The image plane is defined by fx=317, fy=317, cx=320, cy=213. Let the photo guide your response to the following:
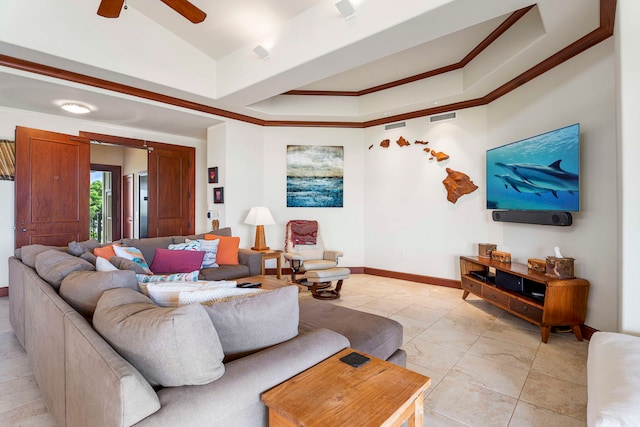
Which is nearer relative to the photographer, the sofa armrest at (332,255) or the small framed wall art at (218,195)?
the sofa armrest at (332,255)

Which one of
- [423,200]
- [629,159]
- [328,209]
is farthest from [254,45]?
[629,159]

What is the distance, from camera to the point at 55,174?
4.32 m

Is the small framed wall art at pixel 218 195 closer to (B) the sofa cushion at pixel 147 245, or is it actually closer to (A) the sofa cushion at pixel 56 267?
(B) the sofa cushion at pixel 147 245

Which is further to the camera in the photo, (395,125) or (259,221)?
(395,125)

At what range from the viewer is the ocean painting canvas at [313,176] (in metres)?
5.52

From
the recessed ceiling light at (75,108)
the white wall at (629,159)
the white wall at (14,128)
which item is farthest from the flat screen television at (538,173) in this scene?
the white wall at (14,128)

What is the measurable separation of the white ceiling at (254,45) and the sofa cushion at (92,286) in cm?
256

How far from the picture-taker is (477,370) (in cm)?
233

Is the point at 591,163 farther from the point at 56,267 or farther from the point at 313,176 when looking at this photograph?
the point at 56,267

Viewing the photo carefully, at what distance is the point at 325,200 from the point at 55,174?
3912 mm

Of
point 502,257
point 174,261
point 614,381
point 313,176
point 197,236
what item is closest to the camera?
point 614,381

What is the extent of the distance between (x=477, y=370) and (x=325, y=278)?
1983mm

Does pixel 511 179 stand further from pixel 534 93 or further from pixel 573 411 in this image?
pixel 573 411

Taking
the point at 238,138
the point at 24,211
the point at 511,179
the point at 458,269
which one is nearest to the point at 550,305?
the point at 511,179
